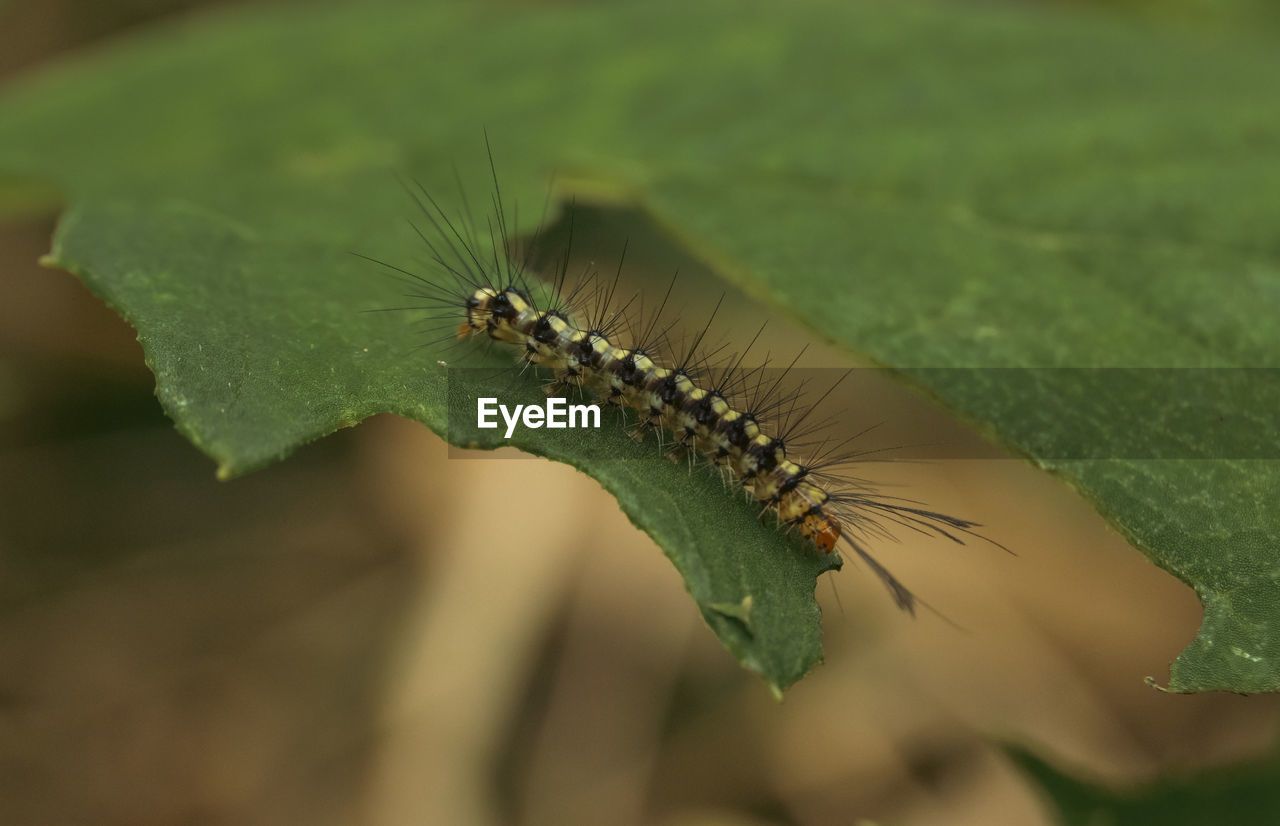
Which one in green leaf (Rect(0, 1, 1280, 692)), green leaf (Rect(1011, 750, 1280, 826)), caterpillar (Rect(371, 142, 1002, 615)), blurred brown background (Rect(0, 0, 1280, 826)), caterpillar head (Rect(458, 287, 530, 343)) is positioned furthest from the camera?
blurred brown background (Rect(0, 0, 1280, 826))

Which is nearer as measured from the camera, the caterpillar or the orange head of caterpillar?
the orange head of caterpillar

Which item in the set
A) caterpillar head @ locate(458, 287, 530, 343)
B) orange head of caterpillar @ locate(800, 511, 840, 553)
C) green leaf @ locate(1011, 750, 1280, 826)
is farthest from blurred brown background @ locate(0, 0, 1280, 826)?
orange head of caterpillar @ locate(800, 511, 840, 553)

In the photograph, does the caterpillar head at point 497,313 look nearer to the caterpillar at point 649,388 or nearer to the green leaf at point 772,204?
the caterpillar at point 649,388

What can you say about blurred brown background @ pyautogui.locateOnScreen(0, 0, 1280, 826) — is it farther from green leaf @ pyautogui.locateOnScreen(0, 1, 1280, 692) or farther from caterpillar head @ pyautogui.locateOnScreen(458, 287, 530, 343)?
caterpillar head @ pyautogui.locateOnScreen(458, 287, 530, 343)

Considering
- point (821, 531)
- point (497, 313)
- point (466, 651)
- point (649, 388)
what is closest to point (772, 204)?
point (649, 388)

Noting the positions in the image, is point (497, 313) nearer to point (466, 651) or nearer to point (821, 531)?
point (821, 531)

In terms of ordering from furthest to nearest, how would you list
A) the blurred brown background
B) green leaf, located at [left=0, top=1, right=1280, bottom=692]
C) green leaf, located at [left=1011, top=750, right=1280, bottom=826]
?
the blurred brown background
green leaf, located at [left=1011, top=750, right=1280, bottom=826]
green leaf, located at [left=0, top=1, right=1280, bottom=692]

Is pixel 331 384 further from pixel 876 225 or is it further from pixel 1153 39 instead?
pixel 1153 39
